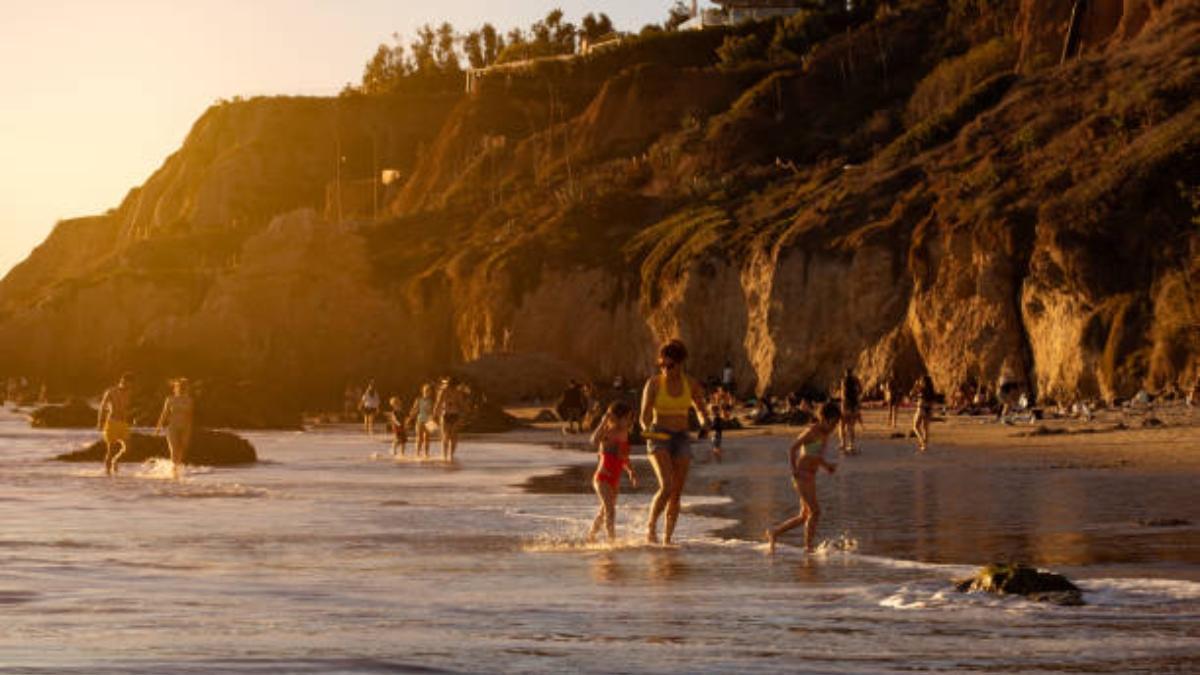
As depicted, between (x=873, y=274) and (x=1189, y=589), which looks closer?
(x=1189, y=589)

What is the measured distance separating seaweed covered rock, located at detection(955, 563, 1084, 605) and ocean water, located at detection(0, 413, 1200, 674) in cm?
14

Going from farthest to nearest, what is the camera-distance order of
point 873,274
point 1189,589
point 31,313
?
point 31,313
point 873,274
point 1189,589

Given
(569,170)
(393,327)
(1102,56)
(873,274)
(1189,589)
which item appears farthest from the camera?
(569,170)

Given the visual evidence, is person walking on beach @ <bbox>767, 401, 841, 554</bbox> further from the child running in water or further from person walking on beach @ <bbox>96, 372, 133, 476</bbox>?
person walking on beach @ <bbox>96, 372, 133, 476</bbox>

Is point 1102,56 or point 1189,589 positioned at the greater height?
point 1102,56

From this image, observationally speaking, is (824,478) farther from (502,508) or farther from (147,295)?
(147,295)

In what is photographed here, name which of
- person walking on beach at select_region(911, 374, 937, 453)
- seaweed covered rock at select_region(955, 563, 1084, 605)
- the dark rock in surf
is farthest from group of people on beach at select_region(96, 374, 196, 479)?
the dark rock in surf

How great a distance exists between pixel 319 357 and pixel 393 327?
3986 millimetres

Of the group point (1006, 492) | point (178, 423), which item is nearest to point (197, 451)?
point (178, 423)

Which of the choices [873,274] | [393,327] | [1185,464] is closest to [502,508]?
[1185,464]

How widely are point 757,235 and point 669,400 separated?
157ft

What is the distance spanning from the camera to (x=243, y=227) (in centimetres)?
13262

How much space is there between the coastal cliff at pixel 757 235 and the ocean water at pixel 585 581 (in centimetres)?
2436

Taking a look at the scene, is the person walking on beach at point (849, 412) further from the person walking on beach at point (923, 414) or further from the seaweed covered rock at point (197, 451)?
the seaweed covered rock at point (197, 451)
